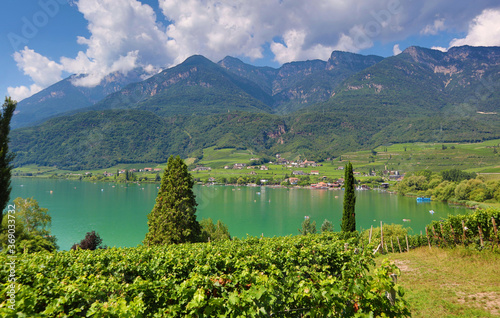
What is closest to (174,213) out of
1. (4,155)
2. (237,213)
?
(4,155)

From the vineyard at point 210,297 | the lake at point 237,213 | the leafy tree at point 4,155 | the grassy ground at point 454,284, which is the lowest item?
the lake at point 237,213

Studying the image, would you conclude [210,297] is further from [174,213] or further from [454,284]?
[174,213]

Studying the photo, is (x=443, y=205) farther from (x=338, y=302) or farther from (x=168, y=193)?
(x=338, y=302)

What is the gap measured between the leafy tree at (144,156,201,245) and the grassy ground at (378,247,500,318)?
10.7 meters

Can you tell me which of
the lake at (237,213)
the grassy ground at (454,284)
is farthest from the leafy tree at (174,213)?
the lake at (237,213)

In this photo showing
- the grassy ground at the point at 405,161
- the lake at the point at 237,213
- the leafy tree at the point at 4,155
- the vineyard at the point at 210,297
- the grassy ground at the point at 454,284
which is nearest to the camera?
the vineyard at the point at 210,297

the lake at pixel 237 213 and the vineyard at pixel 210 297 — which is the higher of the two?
the vineyard at pixel 210 297

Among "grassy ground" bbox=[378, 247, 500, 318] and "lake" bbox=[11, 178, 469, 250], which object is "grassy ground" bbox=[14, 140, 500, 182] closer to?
"lake" bbox=[11, 178, 469, 250]

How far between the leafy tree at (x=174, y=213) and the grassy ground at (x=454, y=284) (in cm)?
1068

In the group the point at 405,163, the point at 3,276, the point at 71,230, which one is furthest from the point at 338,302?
the point at 405,163

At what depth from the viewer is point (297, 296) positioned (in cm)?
349

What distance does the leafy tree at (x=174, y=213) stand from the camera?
14.5 metres

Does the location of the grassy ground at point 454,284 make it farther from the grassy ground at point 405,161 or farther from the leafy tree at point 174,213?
the grassy ground at point 405,161

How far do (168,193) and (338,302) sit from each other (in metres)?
13.3
